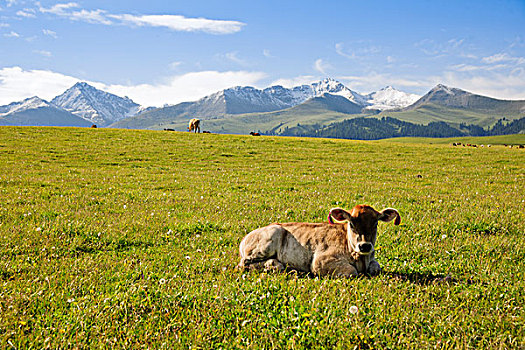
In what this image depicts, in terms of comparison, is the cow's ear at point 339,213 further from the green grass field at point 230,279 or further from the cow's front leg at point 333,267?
the green grass field at point 230,279

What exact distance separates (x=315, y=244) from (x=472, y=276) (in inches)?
130

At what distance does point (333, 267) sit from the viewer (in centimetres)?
665

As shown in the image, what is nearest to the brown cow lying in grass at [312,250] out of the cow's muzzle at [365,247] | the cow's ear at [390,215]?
the cow's ear at [390,215]

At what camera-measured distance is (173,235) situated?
9344 mm

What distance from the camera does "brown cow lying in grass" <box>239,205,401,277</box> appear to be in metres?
6.66

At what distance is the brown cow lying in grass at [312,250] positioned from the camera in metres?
6.66

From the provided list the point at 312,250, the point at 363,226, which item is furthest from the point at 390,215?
the point at 312,250

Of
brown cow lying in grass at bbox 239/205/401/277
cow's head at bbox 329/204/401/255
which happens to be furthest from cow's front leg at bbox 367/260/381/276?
cow's head at bbox 329/204/401/255

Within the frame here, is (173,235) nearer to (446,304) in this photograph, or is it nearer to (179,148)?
(446,304)

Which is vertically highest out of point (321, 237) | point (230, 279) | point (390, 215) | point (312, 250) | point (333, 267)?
point (390, 215)

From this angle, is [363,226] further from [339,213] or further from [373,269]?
[373,269]

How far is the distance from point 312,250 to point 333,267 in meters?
0.56

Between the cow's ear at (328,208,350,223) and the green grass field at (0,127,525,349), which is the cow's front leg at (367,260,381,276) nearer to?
the green grass field at (0,127,525,349)

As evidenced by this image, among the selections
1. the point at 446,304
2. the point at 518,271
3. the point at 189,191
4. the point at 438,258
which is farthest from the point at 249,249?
the point at 189,191
